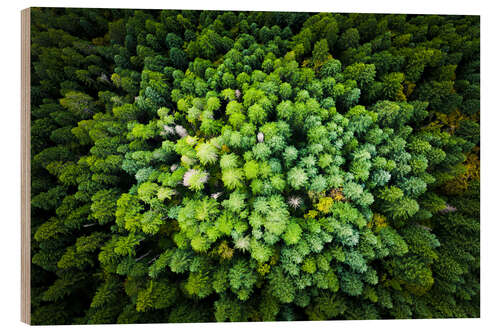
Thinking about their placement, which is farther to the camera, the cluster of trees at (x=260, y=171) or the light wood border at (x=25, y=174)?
the cluster of trees at (x=260, y=171)

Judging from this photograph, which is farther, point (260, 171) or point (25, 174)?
point (260, 171)

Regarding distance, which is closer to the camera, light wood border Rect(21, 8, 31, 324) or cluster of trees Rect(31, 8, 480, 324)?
light wood border Rect(21, 8, 31, 324)

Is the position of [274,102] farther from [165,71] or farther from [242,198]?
[165,71]

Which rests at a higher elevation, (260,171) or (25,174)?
(260,171)
